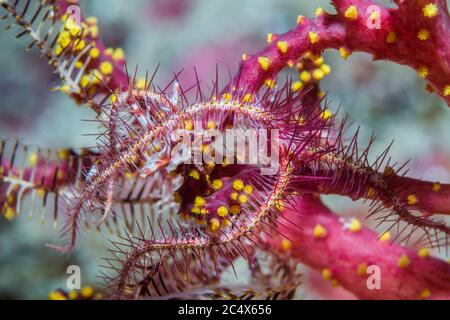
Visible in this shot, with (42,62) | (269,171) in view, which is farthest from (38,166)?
(269,171)

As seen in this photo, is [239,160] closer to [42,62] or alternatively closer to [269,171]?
[269,171]

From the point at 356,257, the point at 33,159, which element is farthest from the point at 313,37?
the point at 33,159

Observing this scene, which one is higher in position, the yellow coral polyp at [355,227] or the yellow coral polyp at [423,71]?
the yellow coral polyp at [423,71]

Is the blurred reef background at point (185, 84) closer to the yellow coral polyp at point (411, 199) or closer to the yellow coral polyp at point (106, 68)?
the yellow coral polyp at point (106, 68)

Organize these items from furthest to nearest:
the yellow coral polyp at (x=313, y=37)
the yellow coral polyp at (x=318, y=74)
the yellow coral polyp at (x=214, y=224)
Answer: the yellow coral polyp at (x=318, y=74) → the yellow coral polyp at (x=313, y=37) → the yellow coral polyp at (x=214, y=224)

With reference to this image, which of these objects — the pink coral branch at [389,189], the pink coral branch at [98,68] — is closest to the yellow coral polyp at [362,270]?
the pink coral branch at [389,189]

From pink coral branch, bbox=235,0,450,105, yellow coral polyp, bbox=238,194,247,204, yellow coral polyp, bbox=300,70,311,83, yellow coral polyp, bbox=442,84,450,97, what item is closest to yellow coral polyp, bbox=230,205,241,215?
yellow coral polyp, bbox=238,194,247,204

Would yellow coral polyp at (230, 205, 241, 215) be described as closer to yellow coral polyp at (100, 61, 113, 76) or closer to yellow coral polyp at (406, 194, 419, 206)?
yellow coral polyp at (406, 194, 419, 206)
